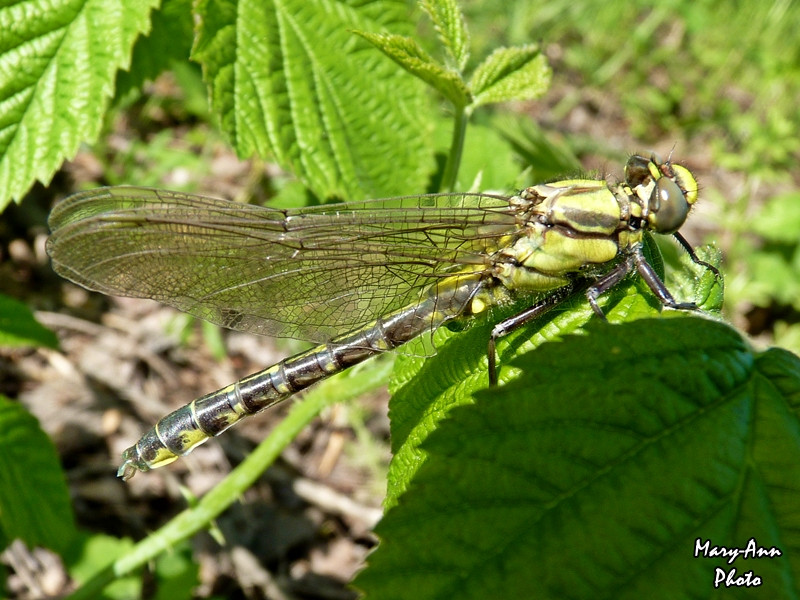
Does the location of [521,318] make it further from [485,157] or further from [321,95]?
[485,157]

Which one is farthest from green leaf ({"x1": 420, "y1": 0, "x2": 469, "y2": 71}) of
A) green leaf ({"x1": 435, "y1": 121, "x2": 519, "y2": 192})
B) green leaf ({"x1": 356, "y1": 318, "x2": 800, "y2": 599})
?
green leaf ({"x1": 356, "y1": 318, "x2": 800, "y2": 599})

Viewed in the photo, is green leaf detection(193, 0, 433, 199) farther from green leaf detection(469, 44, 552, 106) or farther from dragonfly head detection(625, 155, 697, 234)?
dragonfly head detection(625, 155, 697, 234)

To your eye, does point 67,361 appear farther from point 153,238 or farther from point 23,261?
point 153,238

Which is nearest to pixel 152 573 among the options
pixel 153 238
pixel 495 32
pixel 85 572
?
pixel 85 572

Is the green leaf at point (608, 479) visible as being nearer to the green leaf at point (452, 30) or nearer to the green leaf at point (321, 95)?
the green leaf at point (452, 30)

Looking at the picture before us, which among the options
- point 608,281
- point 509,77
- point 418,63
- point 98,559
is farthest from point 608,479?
point 98,559

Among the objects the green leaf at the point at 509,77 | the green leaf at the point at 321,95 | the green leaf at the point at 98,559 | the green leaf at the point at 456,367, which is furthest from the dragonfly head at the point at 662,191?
the green leaf at the point at 98,559
